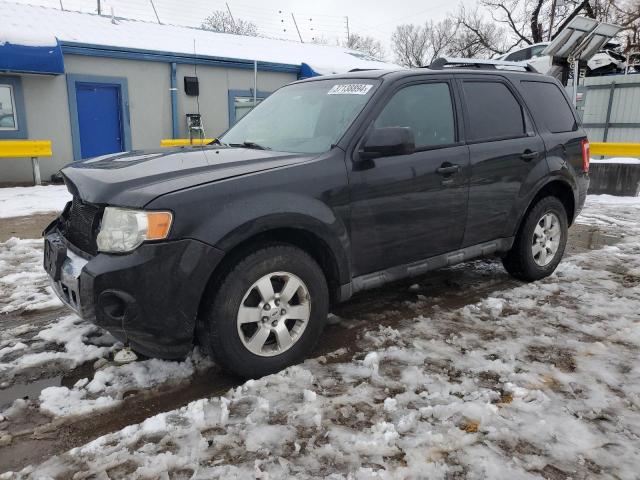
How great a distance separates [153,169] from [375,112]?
150 cm

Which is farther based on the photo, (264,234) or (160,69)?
(160,69)

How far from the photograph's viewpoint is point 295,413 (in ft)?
8.58

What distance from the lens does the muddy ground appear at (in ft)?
8.04

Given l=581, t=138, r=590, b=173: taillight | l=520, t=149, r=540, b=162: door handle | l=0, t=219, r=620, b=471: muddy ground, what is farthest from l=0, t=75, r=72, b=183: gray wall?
l=581, t=138, r=590, b=173: taillight

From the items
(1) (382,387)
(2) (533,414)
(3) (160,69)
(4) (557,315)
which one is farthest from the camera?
(3) (160,69)

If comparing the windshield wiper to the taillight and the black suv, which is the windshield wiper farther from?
the taillight

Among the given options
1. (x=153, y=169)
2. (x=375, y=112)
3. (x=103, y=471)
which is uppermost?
(x=375, y=112)

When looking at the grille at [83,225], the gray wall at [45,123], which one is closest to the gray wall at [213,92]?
the gray wall at [45,123]

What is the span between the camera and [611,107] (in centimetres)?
1407

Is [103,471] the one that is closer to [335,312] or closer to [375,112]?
[335,312]

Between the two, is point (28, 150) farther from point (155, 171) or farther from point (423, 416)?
point (423, 416)

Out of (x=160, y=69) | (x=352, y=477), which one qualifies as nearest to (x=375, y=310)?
(x=352, y=477)

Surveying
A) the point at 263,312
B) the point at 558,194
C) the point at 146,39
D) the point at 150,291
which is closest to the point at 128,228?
the point at 150,291

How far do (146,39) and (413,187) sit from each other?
12.8 metres
